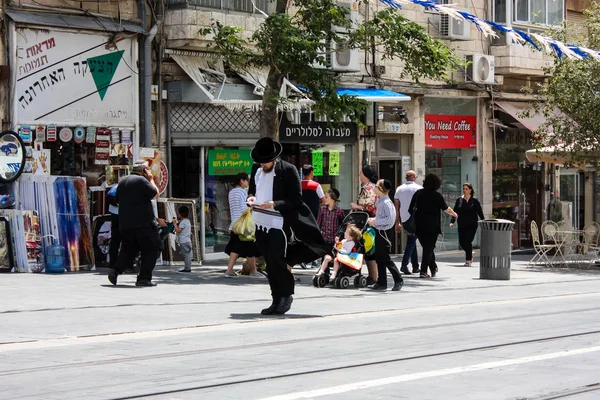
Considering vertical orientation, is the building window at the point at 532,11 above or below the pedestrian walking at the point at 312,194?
above

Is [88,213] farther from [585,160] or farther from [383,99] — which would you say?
[585,160]

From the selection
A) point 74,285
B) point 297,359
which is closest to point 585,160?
point 74,285

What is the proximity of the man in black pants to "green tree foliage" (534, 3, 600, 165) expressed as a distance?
10.9 meters

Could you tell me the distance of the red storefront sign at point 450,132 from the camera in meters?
27.3

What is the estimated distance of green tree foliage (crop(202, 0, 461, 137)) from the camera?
1806 centimetres

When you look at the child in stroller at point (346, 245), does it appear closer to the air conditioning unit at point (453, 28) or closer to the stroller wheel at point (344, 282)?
the stroller wheel at point (344, 282)

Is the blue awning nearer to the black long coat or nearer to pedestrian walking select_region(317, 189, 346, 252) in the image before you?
pedestrian walking select_region(317, 189, 346, 252)

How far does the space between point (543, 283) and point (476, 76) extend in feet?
32.1

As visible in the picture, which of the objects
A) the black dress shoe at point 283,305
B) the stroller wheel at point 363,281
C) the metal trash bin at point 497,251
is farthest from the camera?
the metal trash bin at point 497,251

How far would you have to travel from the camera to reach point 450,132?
2800 cm

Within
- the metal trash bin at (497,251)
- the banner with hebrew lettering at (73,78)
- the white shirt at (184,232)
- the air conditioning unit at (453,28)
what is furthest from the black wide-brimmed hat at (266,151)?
the air conditioning unit at (453,28)

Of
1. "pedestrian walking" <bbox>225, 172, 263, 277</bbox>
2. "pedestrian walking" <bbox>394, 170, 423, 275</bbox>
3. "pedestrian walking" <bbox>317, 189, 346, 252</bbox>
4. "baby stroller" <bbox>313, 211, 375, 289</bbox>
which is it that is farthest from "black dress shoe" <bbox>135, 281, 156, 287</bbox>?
"pedestrian walking" <bbox>394, 170, 423, 275</bbox>

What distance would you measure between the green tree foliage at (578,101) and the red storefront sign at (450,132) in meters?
4.06

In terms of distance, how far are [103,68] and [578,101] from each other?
966 centimetres
